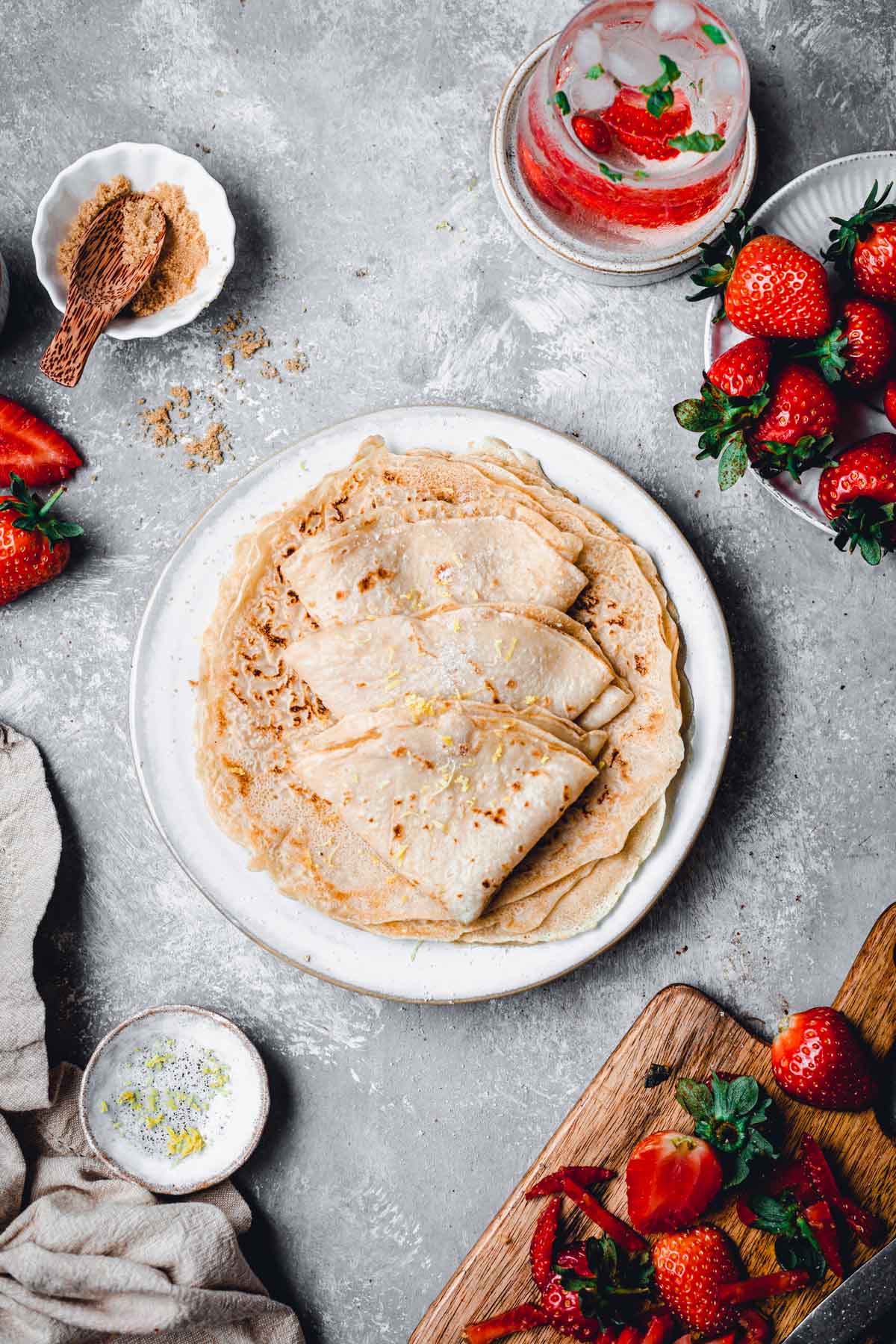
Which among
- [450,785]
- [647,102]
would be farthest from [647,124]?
[450,785]

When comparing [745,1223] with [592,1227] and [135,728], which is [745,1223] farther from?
[135,728]

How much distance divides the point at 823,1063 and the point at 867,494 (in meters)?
1.28

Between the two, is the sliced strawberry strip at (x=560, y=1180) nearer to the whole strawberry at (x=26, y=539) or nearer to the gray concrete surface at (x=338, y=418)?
the gray concrete surface at (x=338, y=418)

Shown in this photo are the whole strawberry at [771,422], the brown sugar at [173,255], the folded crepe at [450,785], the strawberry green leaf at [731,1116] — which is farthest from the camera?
the brown sugar at [173,255]

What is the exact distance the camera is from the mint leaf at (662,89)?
7.34ft

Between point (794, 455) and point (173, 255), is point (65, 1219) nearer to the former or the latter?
point (173, 255)

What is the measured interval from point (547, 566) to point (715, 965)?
1.11 meters

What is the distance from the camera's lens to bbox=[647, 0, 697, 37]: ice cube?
2260mm

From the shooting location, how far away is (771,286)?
7.30 ft

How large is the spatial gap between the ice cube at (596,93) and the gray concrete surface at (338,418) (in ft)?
1.24

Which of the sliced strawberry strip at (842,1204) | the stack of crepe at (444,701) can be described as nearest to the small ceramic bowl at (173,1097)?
the stack of crepe at (444,701)

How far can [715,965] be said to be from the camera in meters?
2.57

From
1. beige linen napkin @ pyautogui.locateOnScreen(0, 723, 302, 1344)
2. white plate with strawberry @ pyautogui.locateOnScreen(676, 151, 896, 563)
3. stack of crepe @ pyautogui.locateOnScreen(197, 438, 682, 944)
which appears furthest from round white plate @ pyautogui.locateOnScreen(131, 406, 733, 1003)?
beige linen napkin @ pyautogui.locateOnScreen(0, 723, 302, 1344)

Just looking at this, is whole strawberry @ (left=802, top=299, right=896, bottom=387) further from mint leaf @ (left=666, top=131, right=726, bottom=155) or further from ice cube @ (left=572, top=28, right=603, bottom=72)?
ice cube @ (left=572, top=28, right=603, bottom=72)
